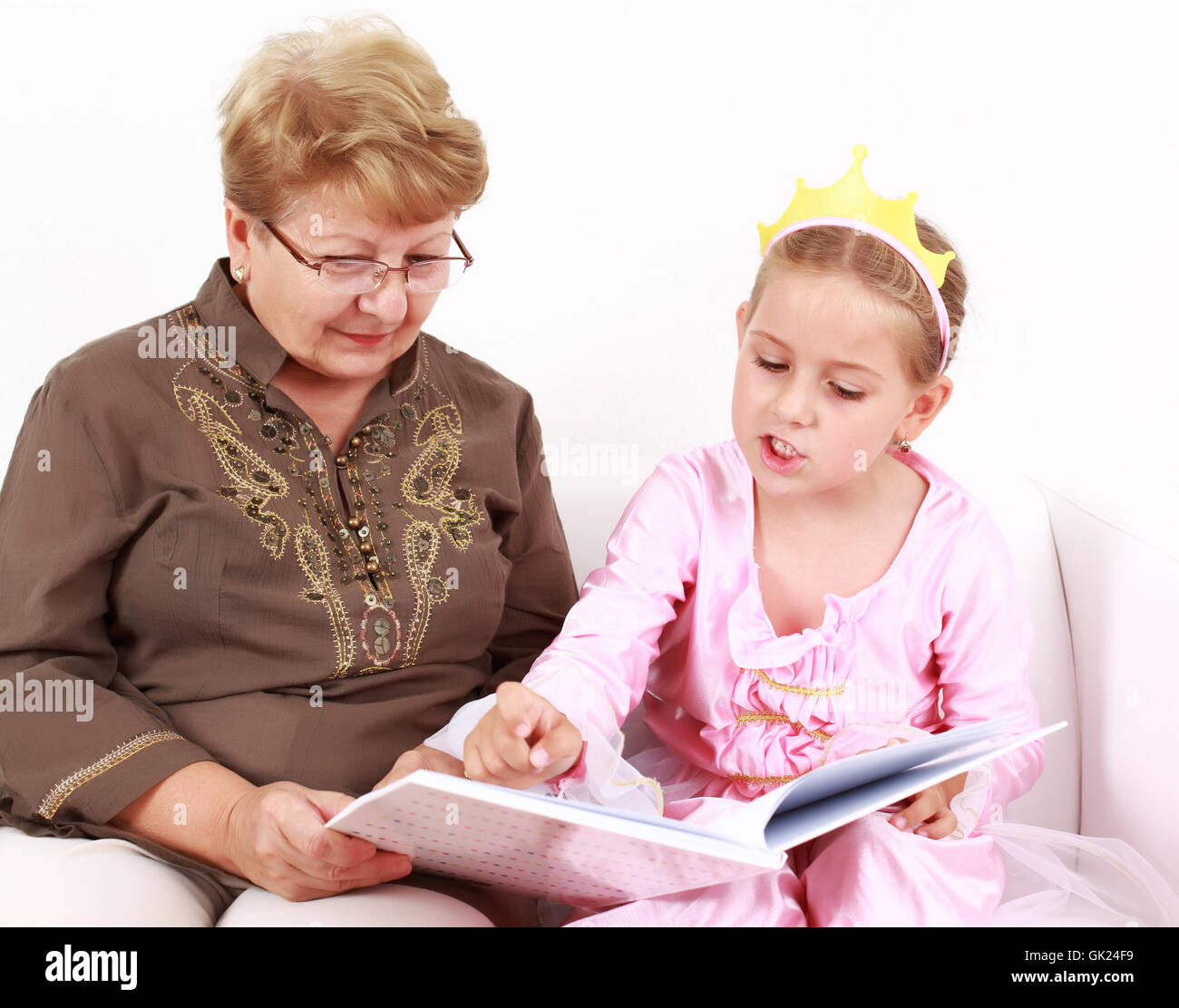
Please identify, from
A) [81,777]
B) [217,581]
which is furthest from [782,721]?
[81,777]

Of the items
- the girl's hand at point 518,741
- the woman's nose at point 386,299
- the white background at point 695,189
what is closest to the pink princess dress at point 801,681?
the girl's hand at point 518,741

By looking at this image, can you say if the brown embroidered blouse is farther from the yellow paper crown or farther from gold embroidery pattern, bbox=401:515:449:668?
the yellow paper crown

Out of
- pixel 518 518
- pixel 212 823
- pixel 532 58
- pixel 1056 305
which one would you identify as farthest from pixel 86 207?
pixel 1056 305

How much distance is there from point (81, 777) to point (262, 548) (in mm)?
353

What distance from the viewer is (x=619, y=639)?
1693 mm

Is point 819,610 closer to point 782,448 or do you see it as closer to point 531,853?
point 782,448

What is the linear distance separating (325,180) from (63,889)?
892mm

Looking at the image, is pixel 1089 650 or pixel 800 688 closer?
pixel 800 688

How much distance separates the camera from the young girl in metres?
1.57

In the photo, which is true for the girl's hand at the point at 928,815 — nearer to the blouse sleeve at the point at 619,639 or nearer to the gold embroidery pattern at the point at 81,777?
Answer: the blouse sleeve at the point at 619,639

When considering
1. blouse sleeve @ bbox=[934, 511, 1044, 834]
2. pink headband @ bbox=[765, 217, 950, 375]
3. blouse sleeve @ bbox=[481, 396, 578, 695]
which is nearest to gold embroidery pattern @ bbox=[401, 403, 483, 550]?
blouse sleeve @ bbox=[481, 396, 578, 695]
